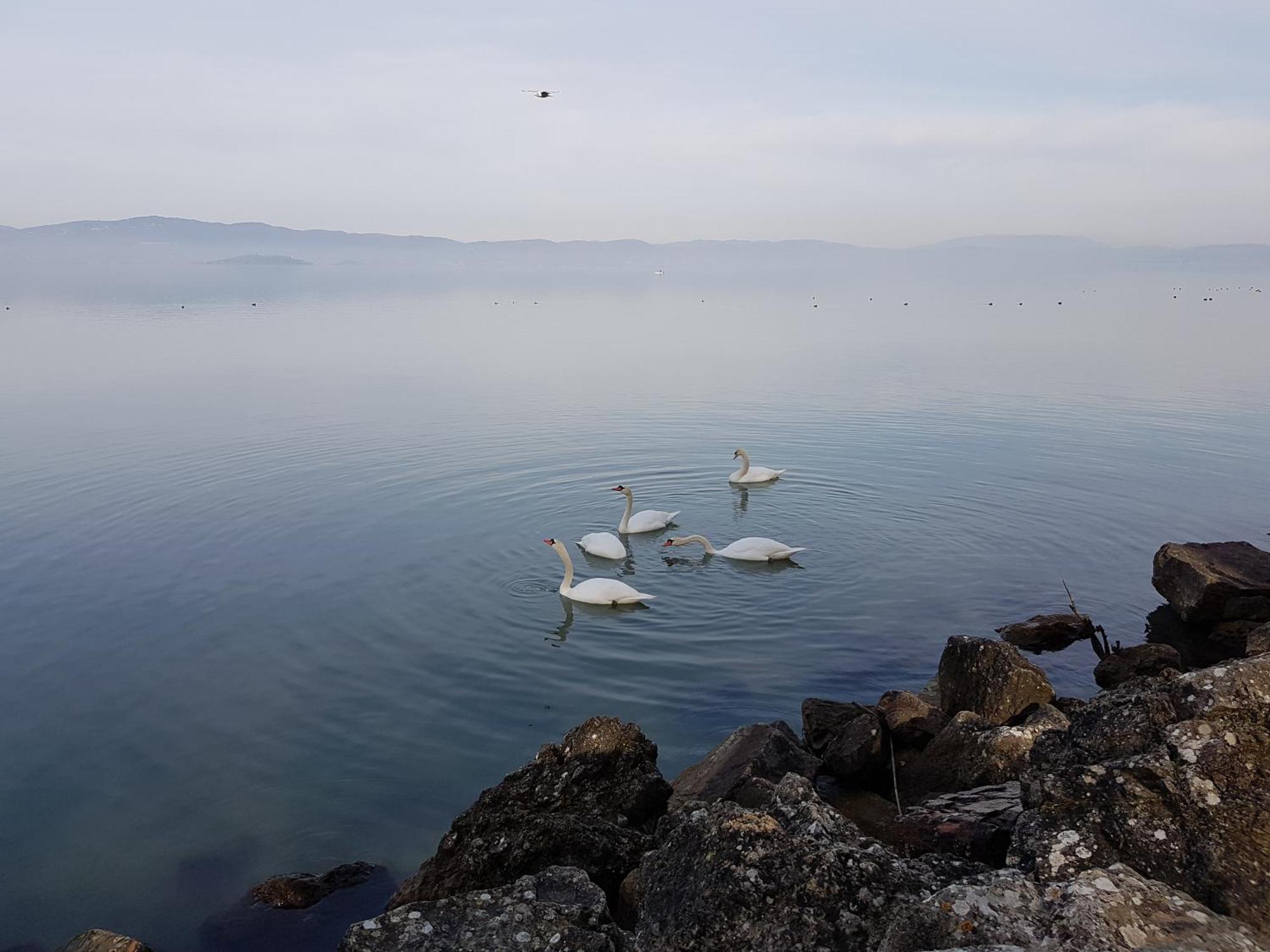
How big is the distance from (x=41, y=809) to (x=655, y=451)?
19045 millimetres

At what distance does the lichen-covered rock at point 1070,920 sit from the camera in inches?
179

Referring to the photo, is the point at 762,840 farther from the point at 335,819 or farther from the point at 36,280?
the point at 36,280

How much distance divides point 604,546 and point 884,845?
1296 centimetres

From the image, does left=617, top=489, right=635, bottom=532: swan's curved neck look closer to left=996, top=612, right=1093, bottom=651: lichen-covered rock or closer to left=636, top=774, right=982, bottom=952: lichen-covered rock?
left=996, top=612, right=1093, bottom=651: lichen-covered rock

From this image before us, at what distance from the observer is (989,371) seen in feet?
149

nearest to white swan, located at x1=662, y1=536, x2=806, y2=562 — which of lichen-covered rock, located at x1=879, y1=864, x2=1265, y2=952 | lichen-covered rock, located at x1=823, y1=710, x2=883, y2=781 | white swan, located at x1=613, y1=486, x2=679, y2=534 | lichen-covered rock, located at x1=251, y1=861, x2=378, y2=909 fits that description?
white swan, located at x1=613, y1=486, x2=679, y2=534

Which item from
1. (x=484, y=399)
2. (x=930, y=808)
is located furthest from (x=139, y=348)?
(x=930, y=808)

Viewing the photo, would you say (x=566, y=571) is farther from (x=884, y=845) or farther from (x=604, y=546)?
(x=884, y=845)

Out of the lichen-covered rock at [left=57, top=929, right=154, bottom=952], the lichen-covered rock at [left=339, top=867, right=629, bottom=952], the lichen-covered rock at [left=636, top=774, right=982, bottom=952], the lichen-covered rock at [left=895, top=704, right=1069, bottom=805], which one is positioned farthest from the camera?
the lichen-covered rock at [left=895, top=704, right=1069, bottom=805]

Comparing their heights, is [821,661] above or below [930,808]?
below

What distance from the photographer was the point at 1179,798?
18.2 feet

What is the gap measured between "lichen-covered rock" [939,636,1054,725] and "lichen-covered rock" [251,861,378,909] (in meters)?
6.93

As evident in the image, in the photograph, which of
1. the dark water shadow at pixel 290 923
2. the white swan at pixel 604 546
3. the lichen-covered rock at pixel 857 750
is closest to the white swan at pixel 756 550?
the white swan at pixel 604 546

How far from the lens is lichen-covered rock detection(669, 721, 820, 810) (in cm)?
958
